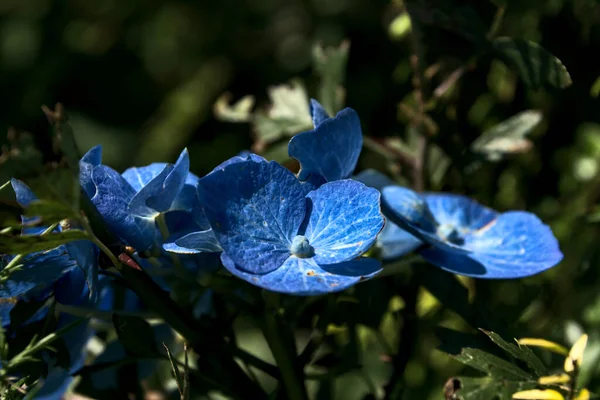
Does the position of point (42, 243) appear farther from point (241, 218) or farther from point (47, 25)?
point (47, 25)

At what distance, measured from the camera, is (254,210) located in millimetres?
480

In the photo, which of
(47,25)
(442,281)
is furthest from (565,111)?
(47,25)

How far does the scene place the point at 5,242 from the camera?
41 cm

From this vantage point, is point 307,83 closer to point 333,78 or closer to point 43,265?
point 333,78

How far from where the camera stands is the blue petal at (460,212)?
643 millimetres

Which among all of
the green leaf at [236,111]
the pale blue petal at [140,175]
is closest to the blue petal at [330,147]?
the pale blue petal at [140,175]

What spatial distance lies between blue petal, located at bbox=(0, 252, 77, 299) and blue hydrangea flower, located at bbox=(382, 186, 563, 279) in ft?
0.75

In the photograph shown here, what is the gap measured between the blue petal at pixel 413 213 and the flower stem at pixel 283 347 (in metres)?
0.11

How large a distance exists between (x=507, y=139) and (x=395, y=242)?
19cm

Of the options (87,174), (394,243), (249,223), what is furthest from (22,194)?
(394,243)

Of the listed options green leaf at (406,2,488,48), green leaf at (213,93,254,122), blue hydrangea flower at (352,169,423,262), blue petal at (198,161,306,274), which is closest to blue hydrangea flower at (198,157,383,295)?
blue petal at (198,161,306,274)

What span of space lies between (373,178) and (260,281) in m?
0.20

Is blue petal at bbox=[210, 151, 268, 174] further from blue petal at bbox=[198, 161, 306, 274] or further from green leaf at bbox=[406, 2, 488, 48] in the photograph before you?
green leaf at bbox=[406, 2, 488, 48]

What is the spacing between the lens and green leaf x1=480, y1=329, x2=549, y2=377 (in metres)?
0.47
